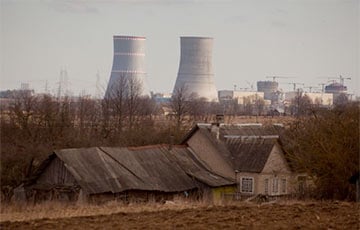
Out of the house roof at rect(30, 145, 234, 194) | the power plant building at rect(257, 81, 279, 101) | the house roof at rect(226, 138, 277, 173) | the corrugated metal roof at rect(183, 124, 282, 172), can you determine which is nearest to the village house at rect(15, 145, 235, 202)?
the house roof at rect(30, 145, 234, 194)

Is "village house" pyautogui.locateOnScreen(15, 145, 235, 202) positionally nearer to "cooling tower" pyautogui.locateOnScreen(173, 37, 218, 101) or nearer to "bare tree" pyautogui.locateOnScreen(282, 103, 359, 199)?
"bare tree" pyautogui.locateOnScreen(282, 103, 359, 199)

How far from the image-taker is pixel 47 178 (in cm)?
2603

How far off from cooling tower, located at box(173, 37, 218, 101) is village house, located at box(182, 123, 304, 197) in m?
54.9

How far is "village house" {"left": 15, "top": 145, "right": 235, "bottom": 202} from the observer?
2470 cm

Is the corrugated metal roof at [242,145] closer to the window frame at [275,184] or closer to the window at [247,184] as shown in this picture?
the window at [247,184]

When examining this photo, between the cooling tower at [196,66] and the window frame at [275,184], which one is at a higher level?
the cooling tower at [196,66]

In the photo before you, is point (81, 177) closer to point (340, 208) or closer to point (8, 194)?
point (8, 194)

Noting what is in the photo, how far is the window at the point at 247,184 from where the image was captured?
3072cm

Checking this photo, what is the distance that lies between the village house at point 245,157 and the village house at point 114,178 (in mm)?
2021

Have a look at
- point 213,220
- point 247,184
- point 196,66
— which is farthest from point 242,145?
point 196,66

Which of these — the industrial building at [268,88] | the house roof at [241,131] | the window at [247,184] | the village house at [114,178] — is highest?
the industrial building at [268,88]

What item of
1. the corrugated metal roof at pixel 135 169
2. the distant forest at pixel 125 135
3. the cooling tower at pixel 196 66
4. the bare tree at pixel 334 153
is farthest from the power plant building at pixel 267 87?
the bare tree at pixel 334 153

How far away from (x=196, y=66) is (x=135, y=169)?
64.4 meters

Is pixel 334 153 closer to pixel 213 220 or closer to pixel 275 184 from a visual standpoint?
pixel 275 184
